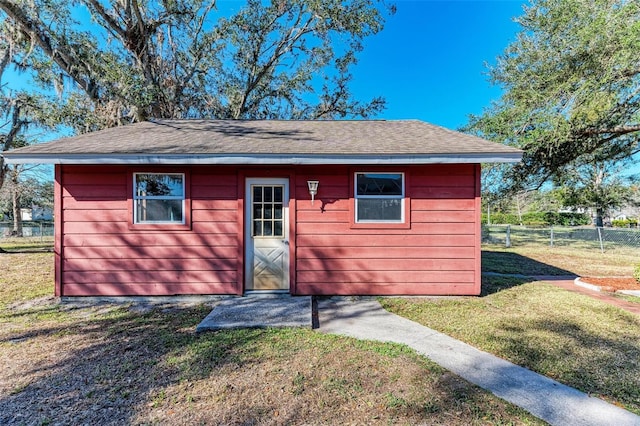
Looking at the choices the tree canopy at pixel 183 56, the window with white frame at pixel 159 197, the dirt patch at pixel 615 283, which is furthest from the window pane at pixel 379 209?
the tree canopy at pixel 183 56


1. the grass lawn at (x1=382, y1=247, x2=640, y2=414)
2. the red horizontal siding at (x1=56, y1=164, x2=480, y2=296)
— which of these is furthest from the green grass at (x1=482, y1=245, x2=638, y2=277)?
the red horizontal siding at (x1=56, y1=164, x2=480, y2=296)

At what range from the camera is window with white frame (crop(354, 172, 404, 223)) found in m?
5.22

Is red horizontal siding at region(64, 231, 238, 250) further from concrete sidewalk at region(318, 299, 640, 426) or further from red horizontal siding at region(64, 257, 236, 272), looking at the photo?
concrete sidewalk at region(318, 299, 640, 426)

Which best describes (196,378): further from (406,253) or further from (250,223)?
(406,253)

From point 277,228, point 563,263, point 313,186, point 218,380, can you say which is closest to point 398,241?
point 313,186

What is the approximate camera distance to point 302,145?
5.21 m

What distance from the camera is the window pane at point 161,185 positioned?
514cm

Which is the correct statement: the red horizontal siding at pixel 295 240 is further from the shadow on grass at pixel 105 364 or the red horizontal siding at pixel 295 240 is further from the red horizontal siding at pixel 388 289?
the shadow on grass at pixel 105 364

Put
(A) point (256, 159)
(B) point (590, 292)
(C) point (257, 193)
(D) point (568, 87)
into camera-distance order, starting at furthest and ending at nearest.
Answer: (D) point (568, 87) → (B) point (590, 292) → (C) point (257, 193) → (A) point (256, 159)

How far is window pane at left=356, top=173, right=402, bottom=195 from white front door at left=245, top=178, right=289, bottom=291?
1.38 metres

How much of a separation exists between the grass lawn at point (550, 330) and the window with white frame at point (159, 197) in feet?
13.4

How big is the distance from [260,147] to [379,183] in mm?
2248

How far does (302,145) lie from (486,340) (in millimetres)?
4050

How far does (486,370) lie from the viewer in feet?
9.34
